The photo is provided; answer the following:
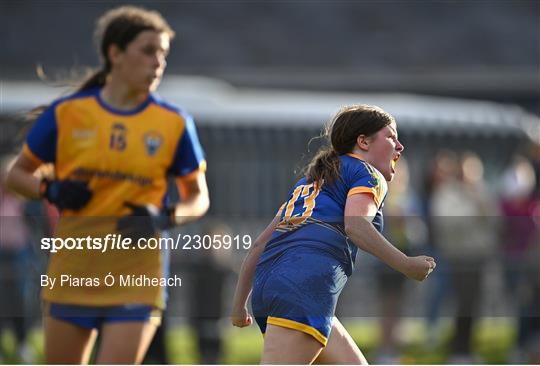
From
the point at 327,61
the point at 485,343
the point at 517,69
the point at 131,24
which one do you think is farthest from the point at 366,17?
the point at 131,24

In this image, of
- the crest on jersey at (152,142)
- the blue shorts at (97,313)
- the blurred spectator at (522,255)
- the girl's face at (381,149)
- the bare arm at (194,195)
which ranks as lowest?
the blurred spectator at (522,255)

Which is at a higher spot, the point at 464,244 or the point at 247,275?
the point at 247,275

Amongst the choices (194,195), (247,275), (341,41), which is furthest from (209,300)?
(341,41)

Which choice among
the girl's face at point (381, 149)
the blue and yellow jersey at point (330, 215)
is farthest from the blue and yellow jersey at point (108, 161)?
the girl's face at point (381, 149)

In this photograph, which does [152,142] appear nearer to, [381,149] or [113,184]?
[113,184]

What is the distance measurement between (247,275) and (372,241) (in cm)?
56

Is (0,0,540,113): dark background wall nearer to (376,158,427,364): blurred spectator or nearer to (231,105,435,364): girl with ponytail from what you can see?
(376,158,427,364): blurred spectator

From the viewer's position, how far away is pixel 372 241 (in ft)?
16.4

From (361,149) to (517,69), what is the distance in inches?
927

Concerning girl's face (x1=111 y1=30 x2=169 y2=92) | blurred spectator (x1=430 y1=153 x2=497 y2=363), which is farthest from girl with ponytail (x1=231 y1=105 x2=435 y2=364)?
blurred spectator (x1=430 y1=153 x2=497 y2=363)

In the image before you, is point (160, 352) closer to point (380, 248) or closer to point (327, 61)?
point (380, 248)

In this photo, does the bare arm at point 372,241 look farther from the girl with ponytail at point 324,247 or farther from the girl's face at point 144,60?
the girl's face at point 144,60

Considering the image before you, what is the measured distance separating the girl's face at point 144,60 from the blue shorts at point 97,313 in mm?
960

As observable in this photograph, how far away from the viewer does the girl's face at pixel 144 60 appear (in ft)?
21.1
